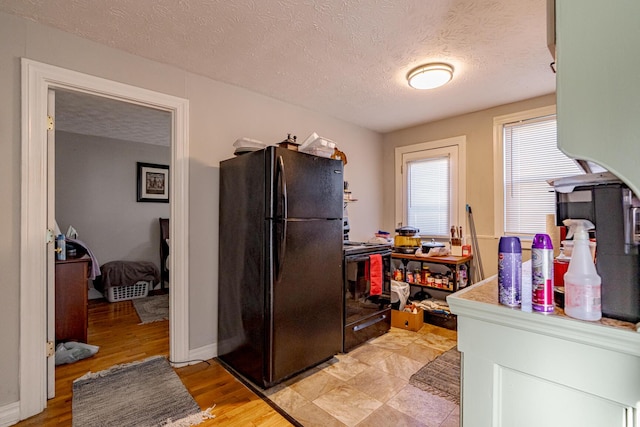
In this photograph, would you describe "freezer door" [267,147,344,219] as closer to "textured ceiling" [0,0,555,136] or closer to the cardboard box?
"textured ceiling" [0,0,555,136]

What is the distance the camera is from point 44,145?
187 centimetres

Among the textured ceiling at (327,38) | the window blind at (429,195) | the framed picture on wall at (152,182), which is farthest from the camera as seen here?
the framed picture on wall at (152,182)

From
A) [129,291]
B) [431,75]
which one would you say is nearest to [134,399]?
[129,291]

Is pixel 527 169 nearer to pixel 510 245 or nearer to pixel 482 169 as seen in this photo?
pixel 482 169

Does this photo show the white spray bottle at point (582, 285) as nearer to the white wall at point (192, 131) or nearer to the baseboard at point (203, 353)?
the white wall at point (192, 131)

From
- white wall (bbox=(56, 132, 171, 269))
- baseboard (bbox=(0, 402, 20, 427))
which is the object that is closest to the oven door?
baseboard (bbox=(0, 402, 20, 427))

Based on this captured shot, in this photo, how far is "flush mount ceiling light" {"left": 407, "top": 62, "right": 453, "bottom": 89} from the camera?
2322 millimetres

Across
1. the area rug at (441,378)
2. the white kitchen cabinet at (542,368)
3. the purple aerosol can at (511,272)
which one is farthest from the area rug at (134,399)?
the purple aerosol can at (511,272)

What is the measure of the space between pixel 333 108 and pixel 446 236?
6.82ft

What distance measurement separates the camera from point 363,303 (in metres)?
2.71

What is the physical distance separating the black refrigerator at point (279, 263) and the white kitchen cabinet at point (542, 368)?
1.27 meters

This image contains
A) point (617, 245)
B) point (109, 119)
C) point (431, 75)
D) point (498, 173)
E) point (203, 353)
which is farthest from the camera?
point (109, 119)

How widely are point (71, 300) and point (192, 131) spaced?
1.84 meters

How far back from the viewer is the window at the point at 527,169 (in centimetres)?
297
